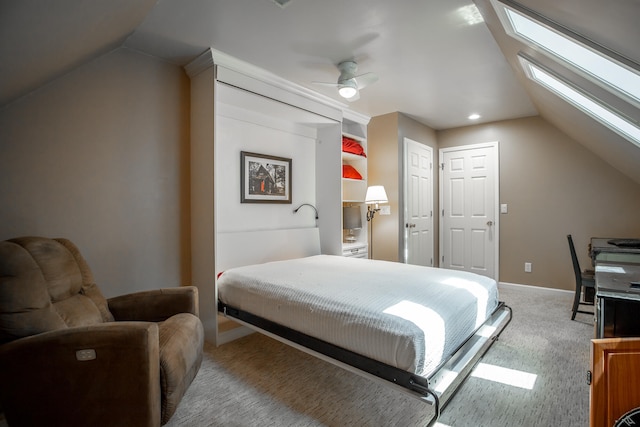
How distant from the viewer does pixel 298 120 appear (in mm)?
3545

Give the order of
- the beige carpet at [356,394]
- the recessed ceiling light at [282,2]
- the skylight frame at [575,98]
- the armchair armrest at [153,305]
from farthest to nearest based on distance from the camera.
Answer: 1. the skylight frame at [575,98]
2. the armchair armrest at [153,305]
3. the recessed ceiling light at [282,2]
4. the beige carpet at [356,394]

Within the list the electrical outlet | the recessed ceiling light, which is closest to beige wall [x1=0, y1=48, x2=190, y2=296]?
the electrical outlet

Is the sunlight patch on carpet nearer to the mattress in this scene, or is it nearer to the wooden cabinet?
the mattress

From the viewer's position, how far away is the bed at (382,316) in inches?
57.9

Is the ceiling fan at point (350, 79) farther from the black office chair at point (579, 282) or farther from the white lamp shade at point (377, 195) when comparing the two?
the black office chair at point (579, 282)

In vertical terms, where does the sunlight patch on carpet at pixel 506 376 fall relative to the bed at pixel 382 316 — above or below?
below

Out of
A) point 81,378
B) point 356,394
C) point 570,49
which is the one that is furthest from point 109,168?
point 570,49

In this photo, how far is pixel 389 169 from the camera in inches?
171

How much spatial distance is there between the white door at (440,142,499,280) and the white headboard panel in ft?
8.30

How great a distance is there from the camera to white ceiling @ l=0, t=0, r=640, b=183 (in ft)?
4.44

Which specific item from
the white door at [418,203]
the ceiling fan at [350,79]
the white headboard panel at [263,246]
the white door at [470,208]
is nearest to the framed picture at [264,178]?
the white headboard panel at [263,246]

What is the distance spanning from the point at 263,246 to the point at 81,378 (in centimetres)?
196

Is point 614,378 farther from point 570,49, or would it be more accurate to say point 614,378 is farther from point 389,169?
point 389,169

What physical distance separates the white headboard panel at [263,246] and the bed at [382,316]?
1.15ft
